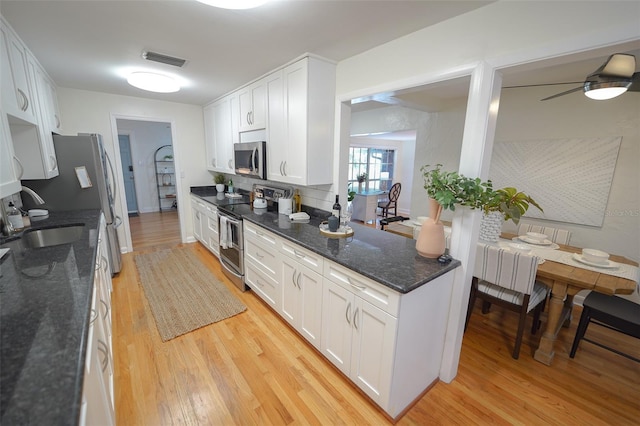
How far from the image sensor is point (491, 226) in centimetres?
253

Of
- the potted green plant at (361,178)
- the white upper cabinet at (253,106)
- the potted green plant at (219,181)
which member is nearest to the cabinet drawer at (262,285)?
the white upper cabinet at (253,106)

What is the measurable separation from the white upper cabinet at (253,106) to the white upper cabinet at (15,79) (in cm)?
183

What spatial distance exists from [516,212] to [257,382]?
202 centimetres

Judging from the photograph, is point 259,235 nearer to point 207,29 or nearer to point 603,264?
point 207,29

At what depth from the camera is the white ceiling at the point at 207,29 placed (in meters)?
1.53

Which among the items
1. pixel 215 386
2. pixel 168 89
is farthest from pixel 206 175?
pixel 215 386

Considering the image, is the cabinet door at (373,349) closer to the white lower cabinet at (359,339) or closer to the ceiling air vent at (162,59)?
the white lower cabinet at (359,339)

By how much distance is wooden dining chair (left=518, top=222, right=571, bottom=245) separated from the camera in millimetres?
2758

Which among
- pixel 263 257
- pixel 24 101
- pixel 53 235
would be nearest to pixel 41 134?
pixel 24 101

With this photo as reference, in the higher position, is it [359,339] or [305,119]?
[305,119]

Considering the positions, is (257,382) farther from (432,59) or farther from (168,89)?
(168,89)

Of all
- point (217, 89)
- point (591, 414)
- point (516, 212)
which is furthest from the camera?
point (217, 89)

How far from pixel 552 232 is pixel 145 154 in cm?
825

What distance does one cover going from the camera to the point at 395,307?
1381mm
